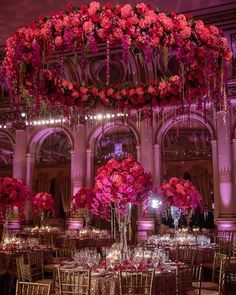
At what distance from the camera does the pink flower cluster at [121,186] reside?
5.67 meters

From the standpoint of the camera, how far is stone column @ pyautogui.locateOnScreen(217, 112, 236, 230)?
11.9 m

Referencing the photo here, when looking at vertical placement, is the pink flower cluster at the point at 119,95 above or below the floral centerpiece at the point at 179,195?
above

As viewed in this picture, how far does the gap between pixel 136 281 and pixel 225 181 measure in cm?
780

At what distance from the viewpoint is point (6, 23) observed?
9391 mm

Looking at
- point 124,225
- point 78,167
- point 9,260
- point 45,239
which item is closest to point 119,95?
point 124,225

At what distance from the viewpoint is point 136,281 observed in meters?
4.80

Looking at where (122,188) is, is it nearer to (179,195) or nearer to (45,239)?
(179,195)

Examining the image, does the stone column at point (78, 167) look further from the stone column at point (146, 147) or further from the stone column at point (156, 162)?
the stone column at point (156, 162)

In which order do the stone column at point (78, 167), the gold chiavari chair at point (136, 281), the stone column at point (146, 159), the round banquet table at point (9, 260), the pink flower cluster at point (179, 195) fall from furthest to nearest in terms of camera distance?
the stone column at point (78, 167) < the stone column at point (146, 159) < the pink flower cluster at point (179, 195) < the round banquet table at point (9, 260) < the gold chiavari chair at point (136, 281)

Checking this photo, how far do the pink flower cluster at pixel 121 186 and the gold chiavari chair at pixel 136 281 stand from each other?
1059 mm

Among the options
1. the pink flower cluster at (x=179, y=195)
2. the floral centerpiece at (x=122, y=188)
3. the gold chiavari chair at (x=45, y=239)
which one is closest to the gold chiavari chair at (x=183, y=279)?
the floral centerpiece at (x=122, y=188)

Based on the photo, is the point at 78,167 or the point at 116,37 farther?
the point at 78,167

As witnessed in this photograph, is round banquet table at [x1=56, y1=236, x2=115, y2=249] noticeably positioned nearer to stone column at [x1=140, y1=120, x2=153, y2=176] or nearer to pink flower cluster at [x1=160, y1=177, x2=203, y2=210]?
pink flower cluster at [x1=160, y1=177, x2=203, y2=210]

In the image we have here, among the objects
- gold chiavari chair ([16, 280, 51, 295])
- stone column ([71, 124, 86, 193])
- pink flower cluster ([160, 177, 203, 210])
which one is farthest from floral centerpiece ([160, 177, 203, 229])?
stone column ([71, 124, 86, 193])
